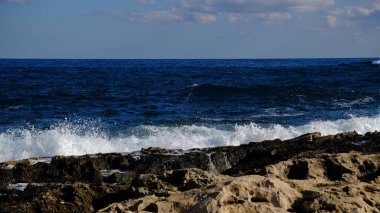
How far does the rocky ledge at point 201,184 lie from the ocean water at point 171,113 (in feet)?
16.4

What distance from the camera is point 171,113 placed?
1919 cm

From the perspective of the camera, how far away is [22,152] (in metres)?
12.8

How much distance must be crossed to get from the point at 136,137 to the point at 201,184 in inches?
372

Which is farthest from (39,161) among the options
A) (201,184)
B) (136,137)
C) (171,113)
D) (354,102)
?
(354,102)

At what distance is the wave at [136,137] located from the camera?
13.3m

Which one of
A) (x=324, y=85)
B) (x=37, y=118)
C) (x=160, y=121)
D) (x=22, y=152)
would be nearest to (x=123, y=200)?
(x=22, y=152)

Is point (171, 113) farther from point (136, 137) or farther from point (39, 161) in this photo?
point (39, 161)

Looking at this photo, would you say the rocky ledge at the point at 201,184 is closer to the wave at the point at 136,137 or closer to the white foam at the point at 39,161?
the white foam at the point at 39,161

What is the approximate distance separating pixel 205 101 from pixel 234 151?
14373mm

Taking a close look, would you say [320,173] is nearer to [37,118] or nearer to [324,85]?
[37,118]

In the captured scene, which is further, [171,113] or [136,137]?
[171,113]

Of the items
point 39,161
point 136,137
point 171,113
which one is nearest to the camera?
point 39,161

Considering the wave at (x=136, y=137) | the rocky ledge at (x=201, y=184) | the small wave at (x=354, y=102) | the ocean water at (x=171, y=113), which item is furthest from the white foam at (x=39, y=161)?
the small wave at (x=354, y=102)

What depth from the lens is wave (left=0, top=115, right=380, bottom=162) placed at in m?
13.3
